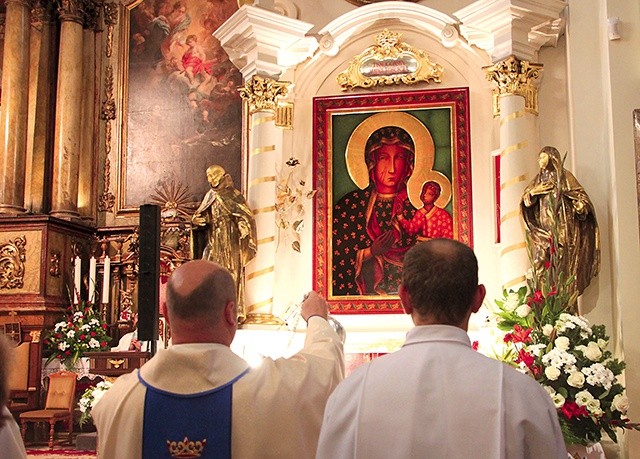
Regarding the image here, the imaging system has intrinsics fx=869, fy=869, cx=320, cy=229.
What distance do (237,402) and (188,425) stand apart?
157 millimetres

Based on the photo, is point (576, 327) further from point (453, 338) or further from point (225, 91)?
point (225, 91)

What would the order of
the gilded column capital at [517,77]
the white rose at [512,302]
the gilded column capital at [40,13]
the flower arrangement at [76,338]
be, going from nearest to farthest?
the white rose at [512,302], the gilded column capital at [517,77], the flower arrangement at [76,338], the gilded column capital at [40,13]

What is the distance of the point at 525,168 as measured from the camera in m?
9.16

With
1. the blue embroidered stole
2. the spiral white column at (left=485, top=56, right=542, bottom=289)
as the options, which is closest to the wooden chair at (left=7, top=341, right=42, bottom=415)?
the spiral white column at (left=485, top=56, right=542, bottom=289)

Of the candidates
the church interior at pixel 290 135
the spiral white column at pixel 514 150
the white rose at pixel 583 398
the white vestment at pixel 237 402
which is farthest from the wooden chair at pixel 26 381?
the white vestment at pixel 237 402

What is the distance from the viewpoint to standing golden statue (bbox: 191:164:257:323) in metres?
9.54

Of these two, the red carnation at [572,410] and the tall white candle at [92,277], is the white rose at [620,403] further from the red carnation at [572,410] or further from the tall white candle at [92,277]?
the tall white candle at [92,277]

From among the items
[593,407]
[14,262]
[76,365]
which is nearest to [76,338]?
[76,365]

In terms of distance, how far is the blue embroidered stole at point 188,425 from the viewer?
2.52m

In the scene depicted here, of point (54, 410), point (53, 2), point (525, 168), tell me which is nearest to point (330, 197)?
point (525, 168)

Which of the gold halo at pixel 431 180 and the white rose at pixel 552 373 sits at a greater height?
the gold halo at pixel 431 180

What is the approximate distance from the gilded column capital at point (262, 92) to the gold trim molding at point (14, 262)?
349 centimetres

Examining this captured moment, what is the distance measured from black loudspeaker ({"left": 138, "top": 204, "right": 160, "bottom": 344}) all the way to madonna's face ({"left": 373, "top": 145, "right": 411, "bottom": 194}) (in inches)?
210

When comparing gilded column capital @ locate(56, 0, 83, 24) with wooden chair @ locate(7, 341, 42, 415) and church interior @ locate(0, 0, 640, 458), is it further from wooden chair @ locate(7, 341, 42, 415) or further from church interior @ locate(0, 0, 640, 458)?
wooden chair @ locate(7, 341, 42, 415)
